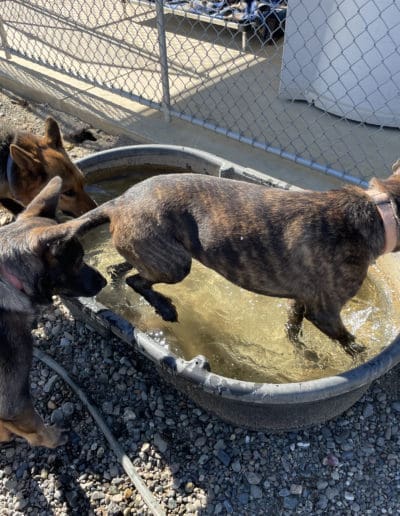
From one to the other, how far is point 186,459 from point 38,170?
251 cm

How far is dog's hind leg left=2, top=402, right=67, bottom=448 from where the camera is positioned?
301 cm

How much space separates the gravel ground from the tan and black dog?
29.7 inches

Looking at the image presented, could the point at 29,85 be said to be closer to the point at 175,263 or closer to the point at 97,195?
the point at 97,195

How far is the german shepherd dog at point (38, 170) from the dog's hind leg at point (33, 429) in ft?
6.09

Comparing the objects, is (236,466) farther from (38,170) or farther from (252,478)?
(38,170)

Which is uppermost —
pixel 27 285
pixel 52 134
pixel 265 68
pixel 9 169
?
pixel 265 68

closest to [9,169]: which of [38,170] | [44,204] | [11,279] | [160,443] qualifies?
[38,170]

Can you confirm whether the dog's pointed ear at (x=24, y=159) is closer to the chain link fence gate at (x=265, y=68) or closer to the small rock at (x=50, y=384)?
the small rock at (x=50, y=384)

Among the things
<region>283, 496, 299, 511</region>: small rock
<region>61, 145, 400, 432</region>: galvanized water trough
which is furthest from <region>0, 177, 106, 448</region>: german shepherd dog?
<region>283, 496, 299, 511</region>: small rock

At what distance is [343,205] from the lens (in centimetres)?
316

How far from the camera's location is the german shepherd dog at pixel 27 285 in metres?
2.88

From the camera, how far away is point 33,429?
3.06 m

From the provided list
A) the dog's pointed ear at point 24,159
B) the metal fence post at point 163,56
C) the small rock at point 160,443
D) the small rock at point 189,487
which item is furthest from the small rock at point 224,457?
the metal fence post at point 163,56

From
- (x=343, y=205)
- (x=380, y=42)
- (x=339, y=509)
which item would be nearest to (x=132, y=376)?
(x=339, y=509)
